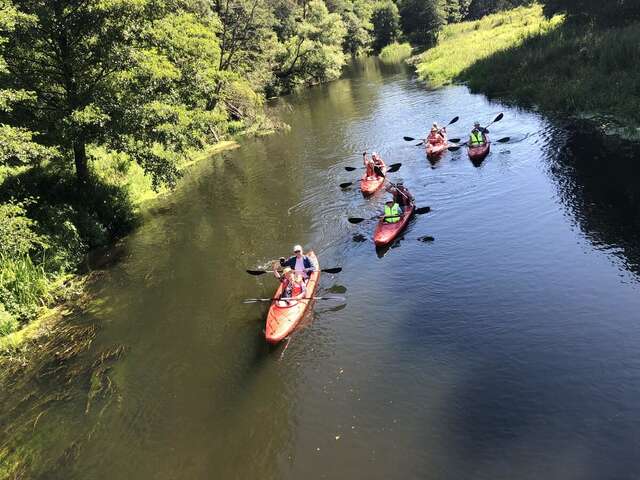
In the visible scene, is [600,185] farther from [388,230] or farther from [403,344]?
[403,344]

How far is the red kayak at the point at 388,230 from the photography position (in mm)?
16406

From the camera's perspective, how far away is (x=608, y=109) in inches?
939

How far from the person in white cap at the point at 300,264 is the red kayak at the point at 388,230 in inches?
106

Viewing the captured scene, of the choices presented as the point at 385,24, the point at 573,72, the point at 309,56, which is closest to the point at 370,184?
the point at 573,72

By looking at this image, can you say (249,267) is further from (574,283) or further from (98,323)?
(574,283)

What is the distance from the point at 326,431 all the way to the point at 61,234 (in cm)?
1284

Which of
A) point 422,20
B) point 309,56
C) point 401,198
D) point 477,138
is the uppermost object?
point 309,56

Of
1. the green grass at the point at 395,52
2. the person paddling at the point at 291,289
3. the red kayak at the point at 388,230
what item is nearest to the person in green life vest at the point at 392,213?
the red kayak at the point at 388,230

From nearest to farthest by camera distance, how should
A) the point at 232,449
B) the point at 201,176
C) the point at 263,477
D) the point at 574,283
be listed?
the point at 263,477
the point at 232,449
the point at 574,283
the point at 201,176

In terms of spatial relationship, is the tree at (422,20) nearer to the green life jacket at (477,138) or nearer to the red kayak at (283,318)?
the green life jacket at (477,138)

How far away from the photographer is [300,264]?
14.8 metres

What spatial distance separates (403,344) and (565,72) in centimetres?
2430

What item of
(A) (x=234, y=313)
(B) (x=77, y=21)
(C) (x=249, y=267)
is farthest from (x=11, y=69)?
(A) (x=234, y=313)

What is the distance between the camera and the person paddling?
1333cm
